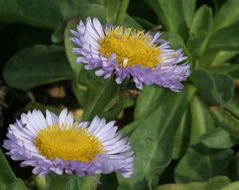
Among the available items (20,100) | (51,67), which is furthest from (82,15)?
(20,100)

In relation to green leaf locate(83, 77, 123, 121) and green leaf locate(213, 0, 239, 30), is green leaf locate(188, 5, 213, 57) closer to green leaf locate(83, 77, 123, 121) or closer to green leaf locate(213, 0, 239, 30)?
green leaf locate(213, 0, 239, 30)

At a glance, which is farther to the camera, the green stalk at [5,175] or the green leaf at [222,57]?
the green leaf at [222,57]

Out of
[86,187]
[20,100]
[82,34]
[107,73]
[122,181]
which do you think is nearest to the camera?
[107,73]

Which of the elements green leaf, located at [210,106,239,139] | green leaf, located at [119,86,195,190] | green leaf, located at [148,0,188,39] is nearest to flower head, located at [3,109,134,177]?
green leaf, located at [119,86,195,190]

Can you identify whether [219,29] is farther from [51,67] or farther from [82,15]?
[51,67]

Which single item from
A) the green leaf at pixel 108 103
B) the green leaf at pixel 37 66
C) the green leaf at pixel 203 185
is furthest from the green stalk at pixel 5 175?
the green leaf at pixel 37 66

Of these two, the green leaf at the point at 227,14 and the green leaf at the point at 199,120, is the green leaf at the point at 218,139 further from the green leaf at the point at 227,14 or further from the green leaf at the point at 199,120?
the green leaf at the point at 227,14

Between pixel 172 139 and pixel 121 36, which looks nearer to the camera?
pixel 121 36
